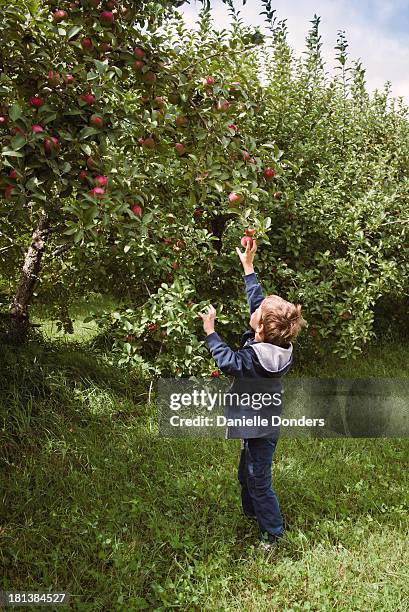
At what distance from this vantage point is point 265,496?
9.25 feet

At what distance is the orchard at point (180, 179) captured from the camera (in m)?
2.35

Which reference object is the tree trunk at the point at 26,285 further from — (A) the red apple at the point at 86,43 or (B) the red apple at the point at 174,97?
(A) the red apple at the point at 86,43

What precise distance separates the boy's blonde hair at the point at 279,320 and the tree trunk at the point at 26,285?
248 centimetres

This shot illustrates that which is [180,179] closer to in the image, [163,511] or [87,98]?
[87,98]

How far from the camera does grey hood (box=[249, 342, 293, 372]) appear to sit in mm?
2689

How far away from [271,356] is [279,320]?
0.17 m

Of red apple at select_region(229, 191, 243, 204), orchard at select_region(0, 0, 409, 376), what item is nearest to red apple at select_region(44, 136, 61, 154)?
orchard at select_region(0, 0, 409, 376)

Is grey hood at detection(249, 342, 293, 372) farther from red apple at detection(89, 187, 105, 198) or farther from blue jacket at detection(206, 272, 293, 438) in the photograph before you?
red apple at detection(89, 187, 105, 198)

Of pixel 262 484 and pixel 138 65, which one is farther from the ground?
pixel 138 65

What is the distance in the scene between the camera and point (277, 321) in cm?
268

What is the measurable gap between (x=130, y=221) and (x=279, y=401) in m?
1.10

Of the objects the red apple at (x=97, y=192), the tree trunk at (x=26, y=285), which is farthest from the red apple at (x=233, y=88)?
the tree trunk at (x=26, y=285)

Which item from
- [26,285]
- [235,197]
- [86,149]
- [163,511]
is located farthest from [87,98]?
[26,285]

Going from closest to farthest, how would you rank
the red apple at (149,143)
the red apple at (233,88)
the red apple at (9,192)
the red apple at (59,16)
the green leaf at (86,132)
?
1. the red apple at (9,192)
2. the green leaf at (86,132)
3. the red apple at (59,16)
4. the red apple at (149,143)
5. the red apple at (233,88)
